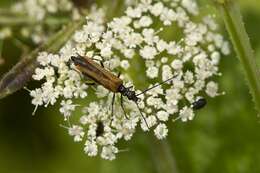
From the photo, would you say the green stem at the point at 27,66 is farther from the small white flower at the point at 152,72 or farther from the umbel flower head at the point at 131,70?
the small white flower at the point at 152,72

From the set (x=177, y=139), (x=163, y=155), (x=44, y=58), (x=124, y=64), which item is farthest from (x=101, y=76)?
(x=177, y=139)

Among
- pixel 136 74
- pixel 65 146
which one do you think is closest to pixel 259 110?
pixel 136 74

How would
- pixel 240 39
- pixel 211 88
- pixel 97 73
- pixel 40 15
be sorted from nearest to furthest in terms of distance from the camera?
pixel 240 39 → pixel 97 73 → pixel 211 88 → pixel 40 15

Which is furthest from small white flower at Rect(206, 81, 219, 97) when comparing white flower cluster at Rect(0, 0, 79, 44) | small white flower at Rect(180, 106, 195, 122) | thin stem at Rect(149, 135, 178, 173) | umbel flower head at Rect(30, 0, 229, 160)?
white flower cluster at Rect(0, 0, 79, 44)

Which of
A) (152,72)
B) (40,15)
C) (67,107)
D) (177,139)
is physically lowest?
(67,107)

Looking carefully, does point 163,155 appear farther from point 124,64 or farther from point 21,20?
point 21,20

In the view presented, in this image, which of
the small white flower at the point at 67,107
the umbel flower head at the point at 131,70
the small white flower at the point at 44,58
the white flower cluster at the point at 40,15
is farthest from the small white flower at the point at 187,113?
the white flower cluster at the point at 40,15
